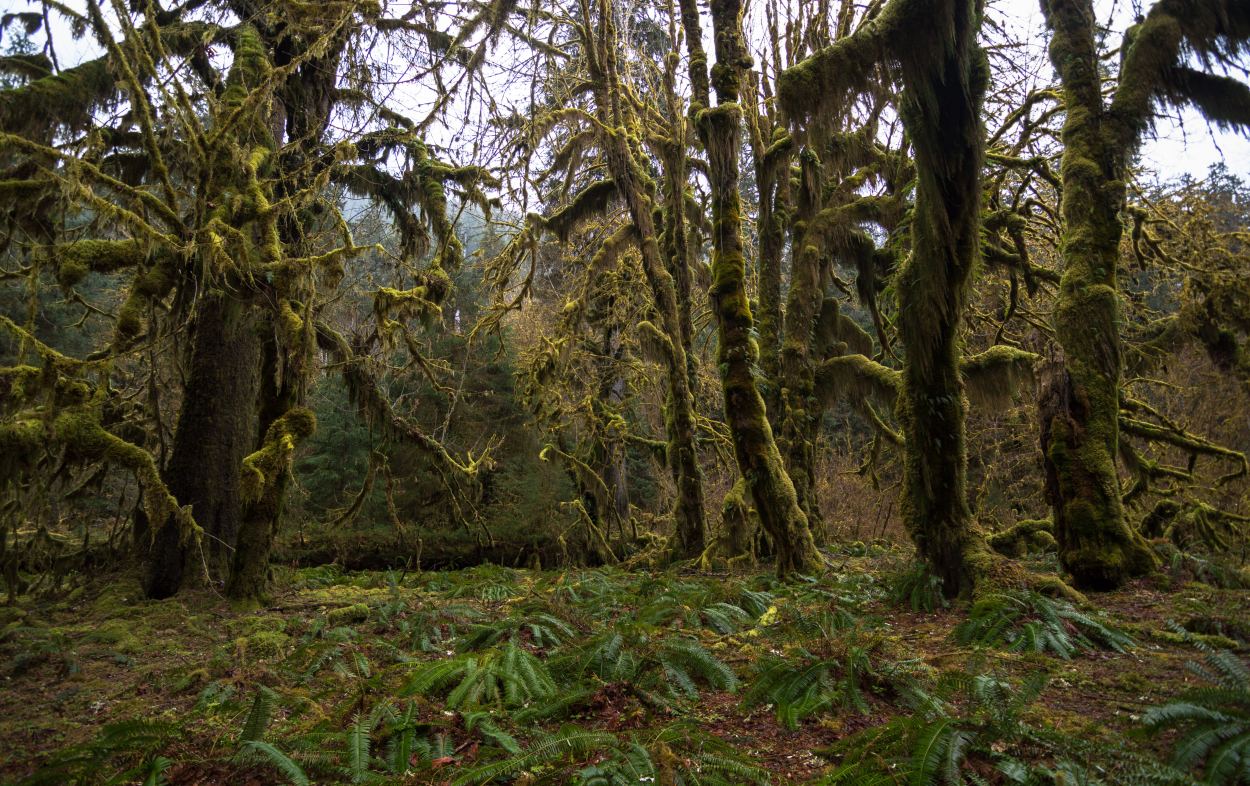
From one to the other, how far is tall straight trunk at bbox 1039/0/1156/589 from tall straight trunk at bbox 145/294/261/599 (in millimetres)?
7587

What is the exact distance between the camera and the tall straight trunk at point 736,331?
296 inches

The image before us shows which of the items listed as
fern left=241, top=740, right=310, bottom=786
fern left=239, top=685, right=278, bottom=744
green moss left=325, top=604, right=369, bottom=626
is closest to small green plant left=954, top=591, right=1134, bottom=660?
fern left=241, top=740, right=310, bottom=786

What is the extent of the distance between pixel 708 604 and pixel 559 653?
1.86m

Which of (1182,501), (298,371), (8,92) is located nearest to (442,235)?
(298,371)

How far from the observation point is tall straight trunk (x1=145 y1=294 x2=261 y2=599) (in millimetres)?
7324

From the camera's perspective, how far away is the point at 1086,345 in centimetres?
640

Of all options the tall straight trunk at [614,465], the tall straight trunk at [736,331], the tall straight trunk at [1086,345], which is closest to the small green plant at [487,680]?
the tall straight trunk at [736,331]

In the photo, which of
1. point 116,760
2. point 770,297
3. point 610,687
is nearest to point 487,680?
point 610,687

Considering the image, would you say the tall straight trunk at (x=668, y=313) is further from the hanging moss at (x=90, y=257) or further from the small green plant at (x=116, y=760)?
the small green plant at (x=116, y=760)

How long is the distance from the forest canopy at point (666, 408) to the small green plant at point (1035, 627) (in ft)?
0.13

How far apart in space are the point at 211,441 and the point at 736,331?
19.0 ft

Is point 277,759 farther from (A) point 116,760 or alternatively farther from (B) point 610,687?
(B) point 610,687

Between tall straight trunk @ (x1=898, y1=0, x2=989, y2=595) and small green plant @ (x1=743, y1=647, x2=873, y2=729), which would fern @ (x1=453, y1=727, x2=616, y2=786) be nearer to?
small green plant @ (x1=743, y1=647, x2=873, y2=729)

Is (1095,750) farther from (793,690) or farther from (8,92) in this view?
(8,92)
